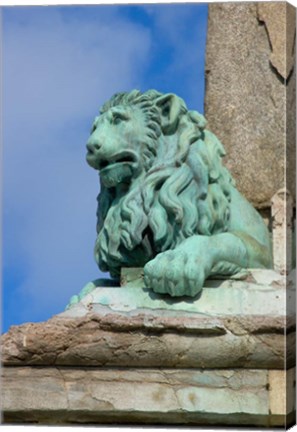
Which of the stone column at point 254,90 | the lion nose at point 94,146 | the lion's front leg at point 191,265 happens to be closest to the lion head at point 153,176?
the lion nose at point 94,146

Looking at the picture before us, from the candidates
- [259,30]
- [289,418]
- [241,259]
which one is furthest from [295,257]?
[259,30]

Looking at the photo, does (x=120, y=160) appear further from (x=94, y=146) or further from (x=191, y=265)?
Result: (x=191, y=265)

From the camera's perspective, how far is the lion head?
794 cm

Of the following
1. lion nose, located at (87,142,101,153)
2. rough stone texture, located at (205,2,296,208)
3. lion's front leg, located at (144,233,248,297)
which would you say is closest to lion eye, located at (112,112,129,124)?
lion nose, located at (87,142,101,153)

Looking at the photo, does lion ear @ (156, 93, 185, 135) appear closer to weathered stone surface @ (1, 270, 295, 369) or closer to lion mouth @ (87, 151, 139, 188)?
lion mouth @ (87, 151, 139, 188)

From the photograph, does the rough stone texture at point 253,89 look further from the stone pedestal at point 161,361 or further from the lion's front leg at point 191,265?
the stone pedestal at point 161,361

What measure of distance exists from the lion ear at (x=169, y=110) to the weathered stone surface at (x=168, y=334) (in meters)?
0.82

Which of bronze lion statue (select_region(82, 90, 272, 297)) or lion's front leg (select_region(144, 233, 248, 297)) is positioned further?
bronze lion statue (select_region(82, 90, 272, 297))

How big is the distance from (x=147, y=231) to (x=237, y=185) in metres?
1.13

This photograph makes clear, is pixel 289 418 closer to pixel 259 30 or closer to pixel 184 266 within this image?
pixel 184 266

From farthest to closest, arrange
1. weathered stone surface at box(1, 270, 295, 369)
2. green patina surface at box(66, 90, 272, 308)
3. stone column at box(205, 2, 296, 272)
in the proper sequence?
stone column at box(205, 2, 296, 272), green patina surface at box(66, 90, 272, 308), weathered stone surface at box(1, 270, 295, 369)

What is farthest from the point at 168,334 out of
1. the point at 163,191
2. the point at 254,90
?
the point at 254,90

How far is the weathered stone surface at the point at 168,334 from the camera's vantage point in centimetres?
760

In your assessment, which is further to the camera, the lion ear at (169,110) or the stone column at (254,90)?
the stone column at (254,90)
